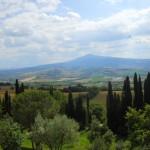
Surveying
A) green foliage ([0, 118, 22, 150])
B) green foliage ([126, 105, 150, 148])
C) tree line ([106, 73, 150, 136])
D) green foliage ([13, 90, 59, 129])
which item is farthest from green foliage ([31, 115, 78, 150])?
tree line ([106, 73, 150, 136])

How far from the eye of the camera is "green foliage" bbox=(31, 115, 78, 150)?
226 ft

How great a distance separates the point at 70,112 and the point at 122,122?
75.2ft

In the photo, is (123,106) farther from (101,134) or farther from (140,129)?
(140,129)

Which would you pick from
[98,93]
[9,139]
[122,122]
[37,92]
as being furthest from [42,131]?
[98,93]

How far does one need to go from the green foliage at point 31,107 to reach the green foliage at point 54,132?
20674mm

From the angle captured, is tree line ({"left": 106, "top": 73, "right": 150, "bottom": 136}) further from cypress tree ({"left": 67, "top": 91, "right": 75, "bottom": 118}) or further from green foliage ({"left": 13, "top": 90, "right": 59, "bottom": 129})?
green foliage ({"left": 13, "top": 90, "right": 59, "bottom": 129})

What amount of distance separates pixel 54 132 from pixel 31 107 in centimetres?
2614

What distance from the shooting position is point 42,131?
230 feet

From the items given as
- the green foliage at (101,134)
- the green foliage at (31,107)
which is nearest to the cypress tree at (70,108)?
the green foliage at (31,107)

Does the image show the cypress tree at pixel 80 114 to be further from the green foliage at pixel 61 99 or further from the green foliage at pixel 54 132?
the green foliage at pixel 54 132

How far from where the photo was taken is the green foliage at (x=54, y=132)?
226 ft

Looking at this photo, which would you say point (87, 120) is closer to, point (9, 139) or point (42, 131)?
point (42, 131)

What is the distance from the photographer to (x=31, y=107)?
93.9m

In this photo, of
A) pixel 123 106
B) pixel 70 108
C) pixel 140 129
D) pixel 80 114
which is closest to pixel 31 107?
pixel 123 106
